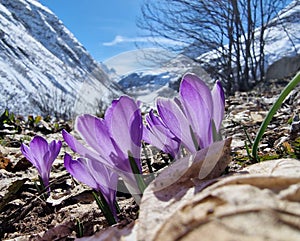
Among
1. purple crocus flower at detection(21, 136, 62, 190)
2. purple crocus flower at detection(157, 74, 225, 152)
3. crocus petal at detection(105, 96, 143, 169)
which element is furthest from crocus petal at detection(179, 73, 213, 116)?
purple crocus flower at detection(21, 136, 62, 190)

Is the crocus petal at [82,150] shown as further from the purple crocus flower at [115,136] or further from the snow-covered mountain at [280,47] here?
the snow-covered mountain at [280,47]

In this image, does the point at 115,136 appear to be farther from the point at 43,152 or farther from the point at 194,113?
the point at 43,152

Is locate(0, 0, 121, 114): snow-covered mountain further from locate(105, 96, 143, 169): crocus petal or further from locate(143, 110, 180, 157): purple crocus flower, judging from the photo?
locate(105, 96, 143, 169): crocus petal

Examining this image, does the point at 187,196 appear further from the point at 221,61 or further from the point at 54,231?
the point at 221,61

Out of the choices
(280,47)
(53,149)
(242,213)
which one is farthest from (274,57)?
(242,213)

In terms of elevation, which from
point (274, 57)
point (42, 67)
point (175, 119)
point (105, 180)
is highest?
point (42, 67)

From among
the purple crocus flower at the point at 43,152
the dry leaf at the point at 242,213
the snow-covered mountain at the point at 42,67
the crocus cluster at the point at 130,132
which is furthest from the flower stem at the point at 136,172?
the snow-covered mountain at the point at 42,67
